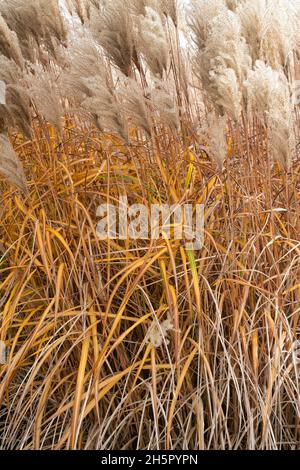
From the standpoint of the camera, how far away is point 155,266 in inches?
114

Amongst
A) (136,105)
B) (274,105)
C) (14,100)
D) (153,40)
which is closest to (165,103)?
(136,105)

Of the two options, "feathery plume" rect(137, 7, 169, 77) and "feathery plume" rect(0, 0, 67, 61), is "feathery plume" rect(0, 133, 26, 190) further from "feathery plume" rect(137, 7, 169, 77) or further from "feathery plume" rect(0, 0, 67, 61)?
"feathery plume" rect(137, 7, 169, 77)

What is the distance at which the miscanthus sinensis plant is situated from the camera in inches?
102

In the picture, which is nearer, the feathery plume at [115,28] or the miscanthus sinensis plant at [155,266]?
the miscanthus sinensis plant at [155,266]

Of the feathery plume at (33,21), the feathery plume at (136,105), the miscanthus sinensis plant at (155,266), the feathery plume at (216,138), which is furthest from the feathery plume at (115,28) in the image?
the feathery plume at (216,138)

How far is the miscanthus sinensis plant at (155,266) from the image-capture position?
2582 mm

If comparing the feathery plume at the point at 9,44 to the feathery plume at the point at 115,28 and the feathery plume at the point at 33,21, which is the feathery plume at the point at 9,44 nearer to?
the feathery plume at the point at 33,21

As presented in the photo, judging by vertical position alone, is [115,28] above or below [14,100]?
above

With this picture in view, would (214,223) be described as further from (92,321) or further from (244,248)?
(92,321)

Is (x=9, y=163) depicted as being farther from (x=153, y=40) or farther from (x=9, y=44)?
(x=153, y=40)

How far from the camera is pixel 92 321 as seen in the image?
8.71ft

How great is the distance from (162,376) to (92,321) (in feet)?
1.10

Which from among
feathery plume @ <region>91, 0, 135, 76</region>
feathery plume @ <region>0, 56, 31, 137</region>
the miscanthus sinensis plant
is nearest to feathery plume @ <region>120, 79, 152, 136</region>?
the miscanthus sinensis plant

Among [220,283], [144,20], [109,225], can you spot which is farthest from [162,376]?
[144,20]
